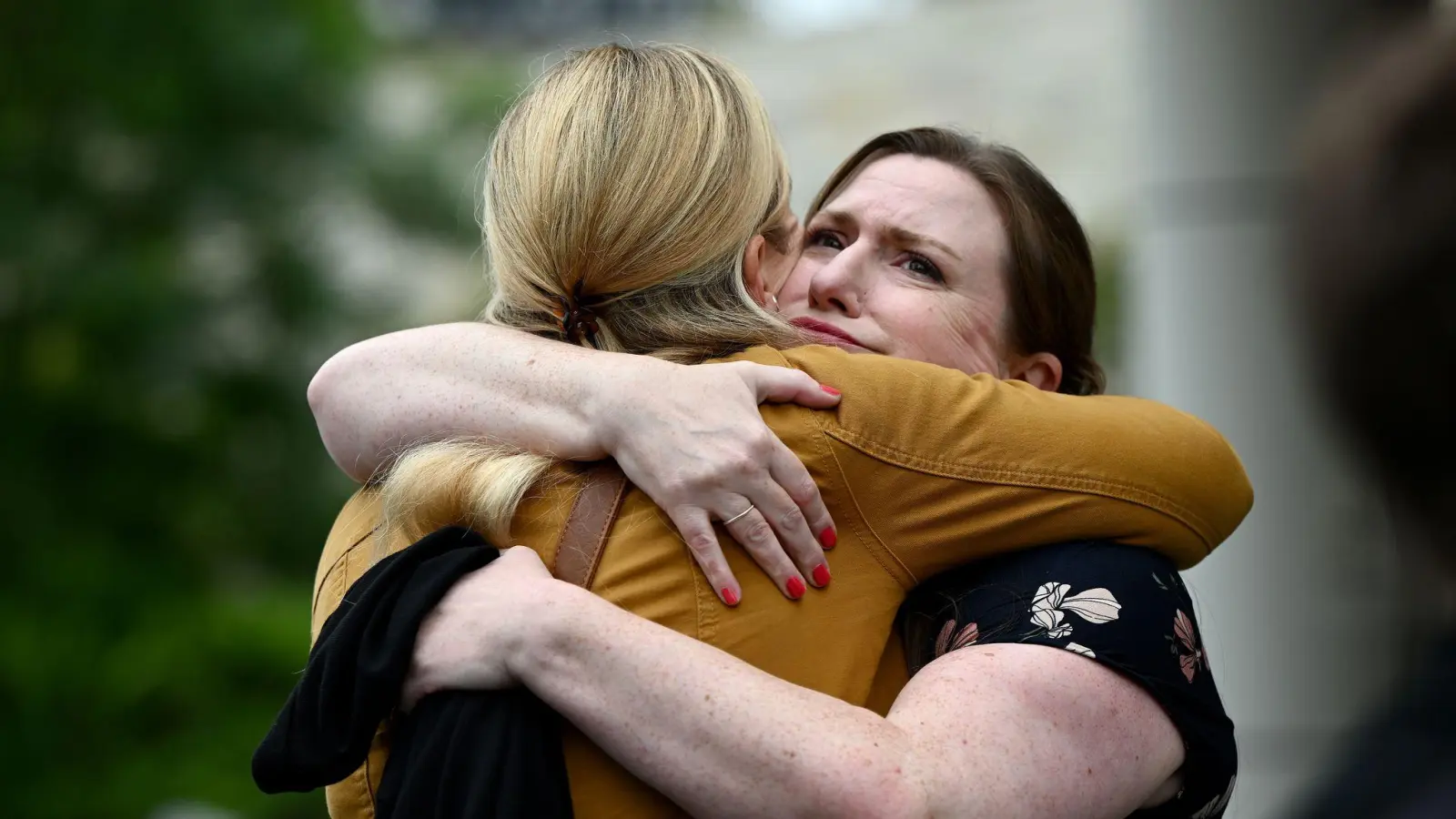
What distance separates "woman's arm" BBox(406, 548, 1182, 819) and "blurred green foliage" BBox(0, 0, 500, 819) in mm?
7398

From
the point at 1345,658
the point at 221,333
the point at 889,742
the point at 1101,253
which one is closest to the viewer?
the point at 889,742

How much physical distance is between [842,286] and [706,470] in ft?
2.14

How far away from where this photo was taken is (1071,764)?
1.86 metres

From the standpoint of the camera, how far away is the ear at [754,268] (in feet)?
7.43

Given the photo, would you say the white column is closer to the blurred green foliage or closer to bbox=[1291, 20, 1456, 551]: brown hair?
bbox=[1291, 20, 1456, 551]: brown hair

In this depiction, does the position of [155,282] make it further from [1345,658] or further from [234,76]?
Result: [1345,658]

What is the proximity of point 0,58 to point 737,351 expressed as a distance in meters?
8.29

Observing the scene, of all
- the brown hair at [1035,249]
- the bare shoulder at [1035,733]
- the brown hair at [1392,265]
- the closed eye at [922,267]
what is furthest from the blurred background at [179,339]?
the brown hair at [1392,265]

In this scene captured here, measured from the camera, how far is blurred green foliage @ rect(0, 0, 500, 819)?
28.1 ft

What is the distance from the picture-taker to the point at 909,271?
8.52 ft

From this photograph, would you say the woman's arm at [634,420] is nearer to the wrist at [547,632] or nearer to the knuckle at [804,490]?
the knuckle at [804,490]

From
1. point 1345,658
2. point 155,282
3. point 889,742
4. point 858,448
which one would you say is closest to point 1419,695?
point 889,742

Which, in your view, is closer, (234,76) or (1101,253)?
(234,76)

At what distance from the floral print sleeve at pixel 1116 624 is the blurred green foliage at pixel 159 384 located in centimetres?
753
